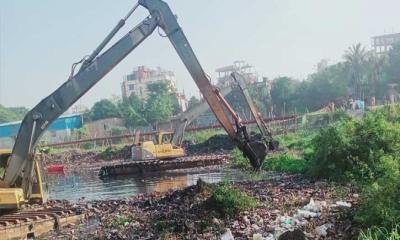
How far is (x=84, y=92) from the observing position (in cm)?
1468

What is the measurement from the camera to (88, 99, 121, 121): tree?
249ft

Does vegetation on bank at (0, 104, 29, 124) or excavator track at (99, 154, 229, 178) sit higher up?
vegetation on bank at (0, 104, 29, 124)

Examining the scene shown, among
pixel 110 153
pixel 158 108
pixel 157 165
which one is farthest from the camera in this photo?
pixel 158 108

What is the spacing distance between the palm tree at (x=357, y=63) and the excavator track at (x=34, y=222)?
178 feet

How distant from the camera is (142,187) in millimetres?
22094

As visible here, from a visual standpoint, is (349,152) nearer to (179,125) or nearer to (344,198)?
(344,198)

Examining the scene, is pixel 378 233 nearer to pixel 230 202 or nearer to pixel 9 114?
→ pixel 230 202

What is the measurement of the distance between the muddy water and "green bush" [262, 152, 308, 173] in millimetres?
1311

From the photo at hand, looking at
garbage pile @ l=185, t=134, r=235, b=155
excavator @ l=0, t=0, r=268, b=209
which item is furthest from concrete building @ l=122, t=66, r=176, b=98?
excavator @ l=0, t=0, r=268, b=209

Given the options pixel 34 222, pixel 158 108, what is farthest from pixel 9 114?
pixel 34 222

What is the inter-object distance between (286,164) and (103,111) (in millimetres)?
58012

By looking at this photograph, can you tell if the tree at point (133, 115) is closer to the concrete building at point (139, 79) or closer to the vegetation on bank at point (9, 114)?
the vegetation on bank at point (9, 114)

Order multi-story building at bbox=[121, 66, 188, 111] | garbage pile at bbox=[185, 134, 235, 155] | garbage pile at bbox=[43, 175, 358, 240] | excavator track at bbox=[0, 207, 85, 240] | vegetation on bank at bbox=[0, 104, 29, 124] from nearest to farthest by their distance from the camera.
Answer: garbage pile at bbox=[43, 175, 358, 240]
excavator track at bbox=[0, 207, 85, 240]
garbage pile at bbox=[185, 134, 235, 155]
vegetation on bank at bbox=[0, 104, 29, 124]
multi-story building at bbox=[121, 66, 188, 111]

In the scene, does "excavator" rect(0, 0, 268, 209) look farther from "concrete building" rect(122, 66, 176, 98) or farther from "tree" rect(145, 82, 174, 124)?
"concrete building" rect(122, 66, 176, 98)
